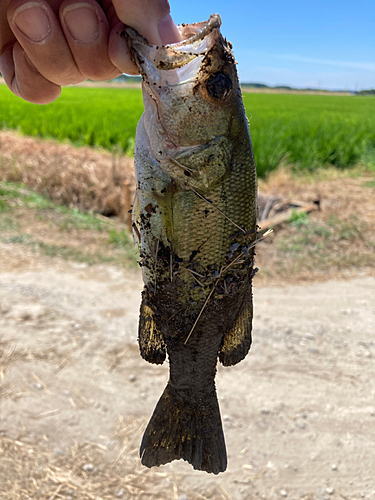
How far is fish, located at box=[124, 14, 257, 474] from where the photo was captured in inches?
55.3

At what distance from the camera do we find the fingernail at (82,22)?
5.41 feet

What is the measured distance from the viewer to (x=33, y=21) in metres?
1.64

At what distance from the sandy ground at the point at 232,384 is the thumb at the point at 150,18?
317 centimetres

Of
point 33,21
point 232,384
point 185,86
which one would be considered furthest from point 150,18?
point 232,384

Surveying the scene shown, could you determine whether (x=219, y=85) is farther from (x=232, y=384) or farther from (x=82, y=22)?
(x=232, y=384)

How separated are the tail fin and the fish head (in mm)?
1033

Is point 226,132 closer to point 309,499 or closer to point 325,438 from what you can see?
point 309,499

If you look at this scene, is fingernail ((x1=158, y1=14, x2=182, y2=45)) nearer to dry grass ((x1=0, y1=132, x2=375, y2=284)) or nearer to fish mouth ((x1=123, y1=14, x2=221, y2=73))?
fish mouth ((x1=123, y1=14, x2=221, y2=73))

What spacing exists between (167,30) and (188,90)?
25cm

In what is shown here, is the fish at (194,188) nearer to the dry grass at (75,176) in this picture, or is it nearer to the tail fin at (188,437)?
the tail fin at (188,437)

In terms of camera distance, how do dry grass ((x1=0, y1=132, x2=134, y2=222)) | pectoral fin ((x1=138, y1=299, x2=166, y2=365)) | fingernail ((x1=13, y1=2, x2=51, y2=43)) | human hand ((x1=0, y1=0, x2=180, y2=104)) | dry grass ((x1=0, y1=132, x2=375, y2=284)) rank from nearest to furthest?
1. human hand ((x1=0, y1=0, x2=180, y2=104))
2. fingernail ((x1=13, y1=2, x2=51, y2=43))
3. pectoral fin ((x1=138, y1=299, x2=166, y2=365))
4. dry grass ((x1=0, y1=132, x2=375, y2=284))
5. dry grass ((x1=0, y1=132, x2=134, y2=222))

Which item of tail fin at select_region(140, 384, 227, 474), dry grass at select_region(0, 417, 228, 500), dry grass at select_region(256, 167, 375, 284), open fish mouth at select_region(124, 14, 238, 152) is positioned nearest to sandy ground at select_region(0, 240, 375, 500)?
dry grass at select_region(0, 417, 228, 500)

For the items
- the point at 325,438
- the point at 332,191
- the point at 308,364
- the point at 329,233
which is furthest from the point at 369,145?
the point at 325,438

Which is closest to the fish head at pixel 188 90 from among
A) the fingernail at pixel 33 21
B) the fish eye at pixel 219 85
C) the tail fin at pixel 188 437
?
the fish eye at pixel 219 85
